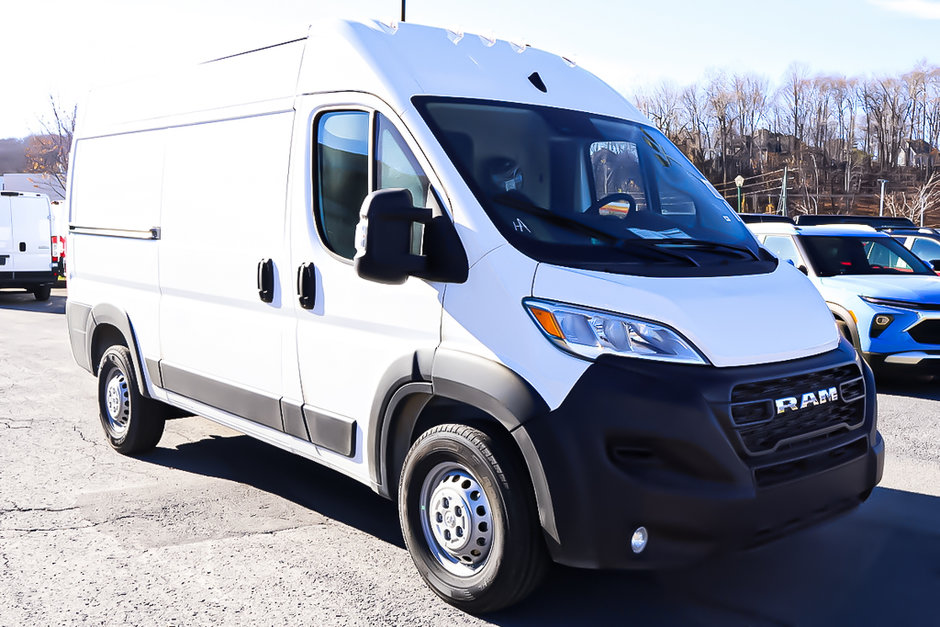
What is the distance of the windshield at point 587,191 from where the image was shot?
358 cm

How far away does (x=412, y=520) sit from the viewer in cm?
381

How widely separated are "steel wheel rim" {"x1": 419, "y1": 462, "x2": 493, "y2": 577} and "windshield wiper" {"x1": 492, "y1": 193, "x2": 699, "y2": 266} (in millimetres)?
1035

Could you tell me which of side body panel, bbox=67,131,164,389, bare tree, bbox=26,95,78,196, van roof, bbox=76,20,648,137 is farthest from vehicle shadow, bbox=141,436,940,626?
bare tree, bbox=26,95,78,196

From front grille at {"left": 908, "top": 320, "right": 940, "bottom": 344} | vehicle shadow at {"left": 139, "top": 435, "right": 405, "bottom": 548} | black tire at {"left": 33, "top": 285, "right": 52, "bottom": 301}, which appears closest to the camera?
vehicle shadow at {"left": 139, "top": 435, "right": 405, "bottom": 548}

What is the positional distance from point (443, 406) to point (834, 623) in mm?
1708

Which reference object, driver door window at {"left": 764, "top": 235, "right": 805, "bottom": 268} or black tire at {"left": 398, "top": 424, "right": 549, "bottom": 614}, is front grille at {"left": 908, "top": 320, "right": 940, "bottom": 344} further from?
black tire at {"left": 398, "top": 424, "right": 549, "bottom": 614}

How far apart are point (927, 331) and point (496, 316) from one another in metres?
5.94

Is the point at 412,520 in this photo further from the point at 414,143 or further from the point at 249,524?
the point at 414,143

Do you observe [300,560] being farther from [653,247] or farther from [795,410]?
[795,410]

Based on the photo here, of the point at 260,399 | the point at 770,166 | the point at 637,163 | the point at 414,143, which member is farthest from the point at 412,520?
the point at 770,166

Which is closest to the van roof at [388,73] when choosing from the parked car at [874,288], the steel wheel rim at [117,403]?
the steel wheel rim at [117,403]

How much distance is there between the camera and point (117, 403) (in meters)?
6.09

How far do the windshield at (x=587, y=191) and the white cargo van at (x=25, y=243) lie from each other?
693 inches

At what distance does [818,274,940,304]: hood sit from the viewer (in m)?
8.09
